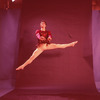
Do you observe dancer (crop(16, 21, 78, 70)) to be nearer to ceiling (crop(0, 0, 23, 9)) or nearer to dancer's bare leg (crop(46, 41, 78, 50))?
dancer's bare leg (crop(46, 41, 78, 50))

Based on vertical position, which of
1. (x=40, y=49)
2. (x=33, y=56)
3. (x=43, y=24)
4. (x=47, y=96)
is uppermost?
(x=43, y=24)

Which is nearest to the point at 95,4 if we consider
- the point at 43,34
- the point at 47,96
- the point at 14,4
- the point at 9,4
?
the point at 43,34

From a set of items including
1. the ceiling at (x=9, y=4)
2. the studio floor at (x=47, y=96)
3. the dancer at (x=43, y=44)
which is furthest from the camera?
the ceiling at (x=9, y=4)

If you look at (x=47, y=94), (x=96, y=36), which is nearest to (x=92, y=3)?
(x=96, y=36)

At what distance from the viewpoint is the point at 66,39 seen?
348cm

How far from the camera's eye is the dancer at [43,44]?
323cm

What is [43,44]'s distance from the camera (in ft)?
10.7

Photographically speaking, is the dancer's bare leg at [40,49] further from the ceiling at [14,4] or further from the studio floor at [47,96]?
the ceiling at [14,4]

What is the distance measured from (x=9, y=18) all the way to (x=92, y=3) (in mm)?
1818

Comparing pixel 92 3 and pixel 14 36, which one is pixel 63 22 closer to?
pixel 92 3

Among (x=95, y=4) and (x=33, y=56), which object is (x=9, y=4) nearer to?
(x=33, y=56)

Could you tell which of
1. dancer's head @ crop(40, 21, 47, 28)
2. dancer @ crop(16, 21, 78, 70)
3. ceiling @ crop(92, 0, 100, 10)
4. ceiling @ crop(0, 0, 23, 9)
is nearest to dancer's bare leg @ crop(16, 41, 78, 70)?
dancer @ crop(16, 21, 78, 70)

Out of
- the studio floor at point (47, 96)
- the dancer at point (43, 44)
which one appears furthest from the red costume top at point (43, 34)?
the studio floor at point (47, 96)

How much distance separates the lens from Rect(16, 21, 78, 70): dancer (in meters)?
3.23
